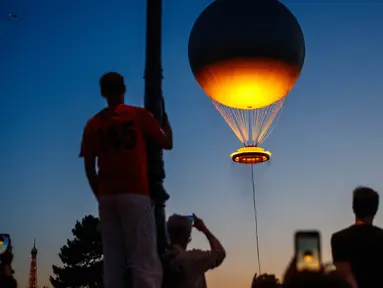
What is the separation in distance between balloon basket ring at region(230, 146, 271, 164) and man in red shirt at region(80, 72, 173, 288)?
16733 millimetres

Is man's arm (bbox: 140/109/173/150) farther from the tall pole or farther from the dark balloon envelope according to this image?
the dark balloon envelope

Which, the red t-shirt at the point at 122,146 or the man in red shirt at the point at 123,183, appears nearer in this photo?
the man in red shirt at the point at 123,183

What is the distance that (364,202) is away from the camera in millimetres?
5512

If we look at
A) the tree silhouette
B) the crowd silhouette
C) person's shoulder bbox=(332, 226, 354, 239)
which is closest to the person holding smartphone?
the crowd silhouette

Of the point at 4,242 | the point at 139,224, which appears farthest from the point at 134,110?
the point at 4,242

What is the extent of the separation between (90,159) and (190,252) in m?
1.28

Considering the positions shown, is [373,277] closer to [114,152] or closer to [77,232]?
[114,152]

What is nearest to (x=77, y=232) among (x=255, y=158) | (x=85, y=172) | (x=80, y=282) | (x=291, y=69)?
(x=80, y=282)

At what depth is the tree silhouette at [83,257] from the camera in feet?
238

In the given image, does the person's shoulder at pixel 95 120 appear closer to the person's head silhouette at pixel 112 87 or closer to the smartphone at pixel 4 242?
the person's head silhouette at pixel 112 87

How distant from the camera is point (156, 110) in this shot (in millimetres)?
6438

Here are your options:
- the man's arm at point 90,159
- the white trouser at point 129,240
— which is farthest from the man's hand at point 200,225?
the man's arm at point 90,159

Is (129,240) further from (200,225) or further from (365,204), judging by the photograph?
(365,204)

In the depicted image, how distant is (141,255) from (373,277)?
1953mm
